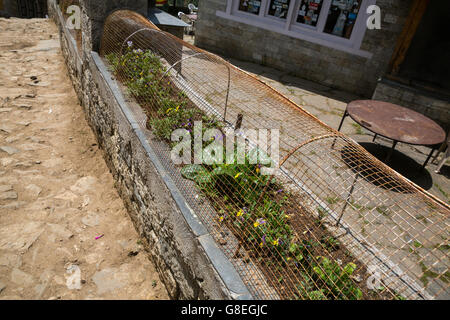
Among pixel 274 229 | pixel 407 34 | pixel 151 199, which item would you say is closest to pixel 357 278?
pixel 274 229

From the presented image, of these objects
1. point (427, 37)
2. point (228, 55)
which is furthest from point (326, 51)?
point (228, 55)

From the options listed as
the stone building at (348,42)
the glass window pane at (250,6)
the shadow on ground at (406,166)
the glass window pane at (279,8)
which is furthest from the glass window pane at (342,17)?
the shadow on ground at (406,166)

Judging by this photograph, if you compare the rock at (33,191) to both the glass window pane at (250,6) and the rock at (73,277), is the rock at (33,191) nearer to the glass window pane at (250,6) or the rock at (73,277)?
the rock at (73,277)

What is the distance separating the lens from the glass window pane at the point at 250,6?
8.90m

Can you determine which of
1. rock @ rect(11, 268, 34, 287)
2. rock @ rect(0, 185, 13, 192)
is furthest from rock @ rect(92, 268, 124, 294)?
rock @ rect(0, 185, 13, 192)

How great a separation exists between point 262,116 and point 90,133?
3.43m

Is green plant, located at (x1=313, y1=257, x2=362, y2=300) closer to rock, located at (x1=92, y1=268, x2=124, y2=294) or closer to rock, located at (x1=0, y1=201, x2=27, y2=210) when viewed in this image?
rock, located at (x1=92, y1=268, x2=124, y2=294)

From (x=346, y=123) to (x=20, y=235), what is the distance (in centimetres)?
603

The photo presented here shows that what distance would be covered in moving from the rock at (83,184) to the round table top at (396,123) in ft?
14.1

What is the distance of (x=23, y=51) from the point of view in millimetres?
8828

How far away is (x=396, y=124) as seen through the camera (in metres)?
4.69

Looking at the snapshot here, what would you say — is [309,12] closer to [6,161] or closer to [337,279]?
[337,279]
